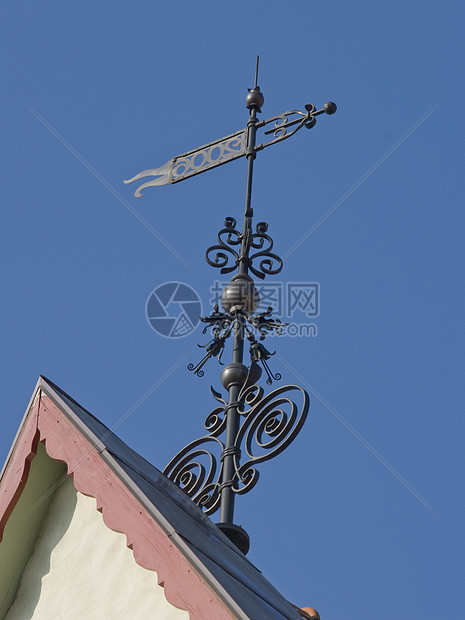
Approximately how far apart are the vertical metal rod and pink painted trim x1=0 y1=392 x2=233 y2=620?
72.1 inches

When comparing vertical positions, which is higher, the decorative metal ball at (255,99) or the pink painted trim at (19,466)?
the decorative metal ball at (255,99)

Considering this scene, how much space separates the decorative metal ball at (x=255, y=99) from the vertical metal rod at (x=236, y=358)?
0.07ft

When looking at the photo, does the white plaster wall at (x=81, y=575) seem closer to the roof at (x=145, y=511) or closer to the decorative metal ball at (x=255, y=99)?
the roof at (x=145, y=511)

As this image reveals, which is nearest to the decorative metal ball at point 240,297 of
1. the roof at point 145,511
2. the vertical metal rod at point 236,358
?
the vertical metal rod at point 236,358

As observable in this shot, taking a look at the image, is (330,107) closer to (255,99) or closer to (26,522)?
(255,99)

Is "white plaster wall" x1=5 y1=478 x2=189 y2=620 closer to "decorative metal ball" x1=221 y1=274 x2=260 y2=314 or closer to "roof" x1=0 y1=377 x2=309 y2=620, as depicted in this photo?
"roof" x1=0 y1=377 x2=309 y2=620

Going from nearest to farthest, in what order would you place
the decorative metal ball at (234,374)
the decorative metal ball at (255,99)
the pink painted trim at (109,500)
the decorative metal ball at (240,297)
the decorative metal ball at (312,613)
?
the pink painted trim at (109,500) → the decorative metal ball at (312,613) → the decorative metal ball at (234,374) → the decorative metal ball at (240,297) → the decorative metal ball at (255,99)

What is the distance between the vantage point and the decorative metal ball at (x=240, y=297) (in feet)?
28.1

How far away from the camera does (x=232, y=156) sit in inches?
364

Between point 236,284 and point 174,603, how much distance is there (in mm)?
3651

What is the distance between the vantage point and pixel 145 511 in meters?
5.57

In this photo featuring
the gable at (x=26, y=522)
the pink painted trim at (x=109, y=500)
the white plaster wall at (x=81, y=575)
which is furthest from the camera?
the gable at (x=26, y=522)

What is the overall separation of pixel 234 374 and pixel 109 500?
2.85m

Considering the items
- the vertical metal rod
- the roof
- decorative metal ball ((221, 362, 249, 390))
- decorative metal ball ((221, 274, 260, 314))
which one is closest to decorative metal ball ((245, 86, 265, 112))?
the vertical metal rod
